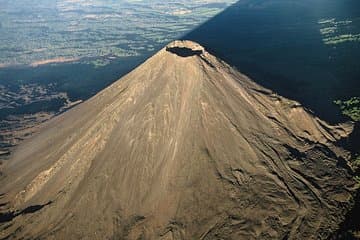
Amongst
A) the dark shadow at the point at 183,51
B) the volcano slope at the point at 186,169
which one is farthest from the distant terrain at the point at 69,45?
the dark shadow at the point at 183,51

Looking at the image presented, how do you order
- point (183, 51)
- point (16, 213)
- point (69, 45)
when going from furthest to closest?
point (69, 45) < point (183, 51) < point (16, 213)

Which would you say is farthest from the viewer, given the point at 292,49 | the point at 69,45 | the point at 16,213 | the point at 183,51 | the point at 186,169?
the point at 69,45

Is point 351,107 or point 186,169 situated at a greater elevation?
point 351,107

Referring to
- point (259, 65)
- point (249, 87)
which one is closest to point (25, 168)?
point (249, 87)

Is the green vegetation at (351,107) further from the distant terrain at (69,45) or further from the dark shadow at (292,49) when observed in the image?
the distant terrain at (69,45)

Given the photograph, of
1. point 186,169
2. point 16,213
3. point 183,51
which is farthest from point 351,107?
point 16,213

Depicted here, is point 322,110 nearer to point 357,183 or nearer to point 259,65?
point 357,183

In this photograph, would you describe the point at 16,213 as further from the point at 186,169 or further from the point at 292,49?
the point at 292,49

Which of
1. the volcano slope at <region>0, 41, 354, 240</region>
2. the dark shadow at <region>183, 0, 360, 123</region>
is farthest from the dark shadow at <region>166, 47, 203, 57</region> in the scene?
the dark shadow at <region>183, 0, 360, 123</region>
